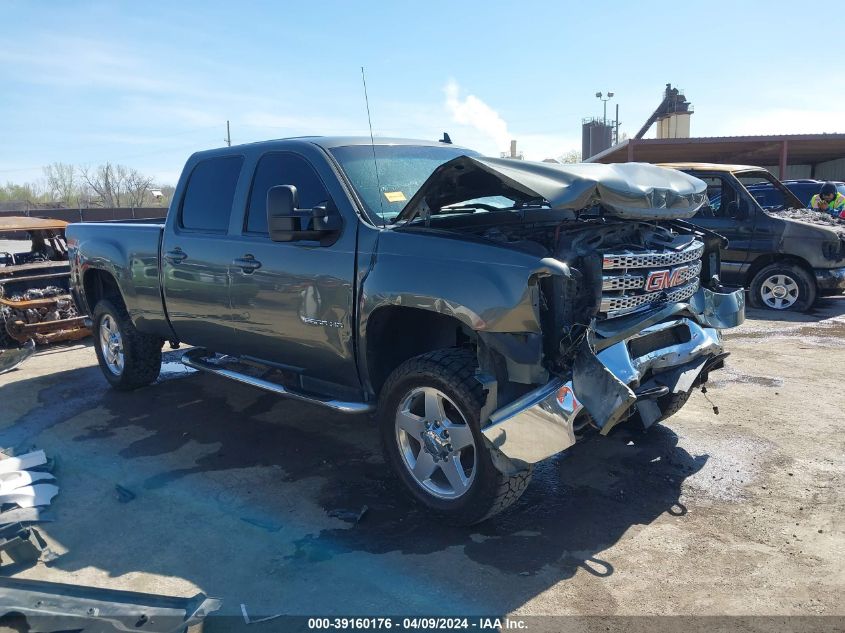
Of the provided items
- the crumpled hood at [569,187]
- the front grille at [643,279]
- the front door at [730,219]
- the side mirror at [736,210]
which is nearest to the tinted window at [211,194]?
the crumpled hood at [569,187]

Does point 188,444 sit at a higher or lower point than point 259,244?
lower

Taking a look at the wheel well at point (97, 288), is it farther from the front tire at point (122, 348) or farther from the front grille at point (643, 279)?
the front grille at point (643, 279)

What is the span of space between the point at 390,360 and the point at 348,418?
5.21 ft

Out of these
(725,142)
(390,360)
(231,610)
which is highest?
(725,142)

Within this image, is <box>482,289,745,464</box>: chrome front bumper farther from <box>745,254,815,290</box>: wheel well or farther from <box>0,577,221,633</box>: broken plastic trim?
<box>745,254,815,290</box>: wheel well

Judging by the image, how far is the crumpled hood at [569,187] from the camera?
11.0ft

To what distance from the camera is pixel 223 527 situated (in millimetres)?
3678

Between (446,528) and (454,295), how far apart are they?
125 cm

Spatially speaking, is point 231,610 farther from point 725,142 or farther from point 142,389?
point 725,142

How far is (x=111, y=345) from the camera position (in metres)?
6.45

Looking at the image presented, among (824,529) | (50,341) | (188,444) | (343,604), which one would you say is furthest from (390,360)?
(50,341)

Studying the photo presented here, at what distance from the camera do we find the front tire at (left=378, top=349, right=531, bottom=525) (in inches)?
130

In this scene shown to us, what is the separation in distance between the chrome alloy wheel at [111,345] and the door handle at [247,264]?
226 centimetres

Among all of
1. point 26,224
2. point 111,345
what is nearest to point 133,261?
point 111,345
